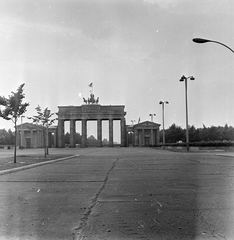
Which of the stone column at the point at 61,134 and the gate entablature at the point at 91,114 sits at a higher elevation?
the gate entablature at the point at 91,114

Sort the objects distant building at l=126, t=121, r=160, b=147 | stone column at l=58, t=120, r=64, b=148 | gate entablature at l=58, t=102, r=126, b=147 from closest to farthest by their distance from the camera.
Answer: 1. stone column at l=58, t=120, r=64, b=148
2. gate entablature at l=58, t=102, r=126, b=147
3. distant building at l=126, t=121, r=160, b=147

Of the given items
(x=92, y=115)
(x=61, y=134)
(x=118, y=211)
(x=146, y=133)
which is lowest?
(x=118, y=211)

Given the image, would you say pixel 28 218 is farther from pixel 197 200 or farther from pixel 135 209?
pixel 197 200

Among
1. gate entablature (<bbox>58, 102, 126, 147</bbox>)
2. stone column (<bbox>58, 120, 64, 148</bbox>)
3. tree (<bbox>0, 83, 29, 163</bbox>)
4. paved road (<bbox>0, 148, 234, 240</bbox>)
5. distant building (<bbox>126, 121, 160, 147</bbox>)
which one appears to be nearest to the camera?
paved road (<bbox>0, 148, 234, 240</bbox>)

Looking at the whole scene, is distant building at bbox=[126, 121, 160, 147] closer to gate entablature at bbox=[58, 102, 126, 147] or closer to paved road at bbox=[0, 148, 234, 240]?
gate entablature at bbox=[58, 102, 126, 147]

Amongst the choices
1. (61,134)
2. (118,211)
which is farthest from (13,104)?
(61,134)

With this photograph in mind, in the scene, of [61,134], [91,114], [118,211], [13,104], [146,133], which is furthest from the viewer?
[146,133]

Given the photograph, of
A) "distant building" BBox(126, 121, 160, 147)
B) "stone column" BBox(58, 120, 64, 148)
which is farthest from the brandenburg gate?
"distant building" BBox(126, 121, 160, 147)

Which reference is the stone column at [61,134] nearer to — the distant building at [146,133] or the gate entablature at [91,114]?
the gate entablature at [91,114]

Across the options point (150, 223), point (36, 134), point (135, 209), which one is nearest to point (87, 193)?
point (135, 209)

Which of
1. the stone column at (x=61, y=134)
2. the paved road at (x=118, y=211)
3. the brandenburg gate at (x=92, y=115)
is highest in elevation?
the brandenburg gate at (x=92, y=115)

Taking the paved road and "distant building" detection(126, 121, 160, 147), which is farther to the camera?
"distant building" detection(126, 121, 160, 147)

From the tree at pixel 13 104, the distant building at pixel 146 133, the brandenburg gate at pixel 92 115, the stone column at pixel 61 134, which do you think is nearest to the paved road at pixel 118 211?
the tree at pixel 13 104

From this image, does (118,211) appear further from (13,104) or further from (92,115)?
(92,115)
